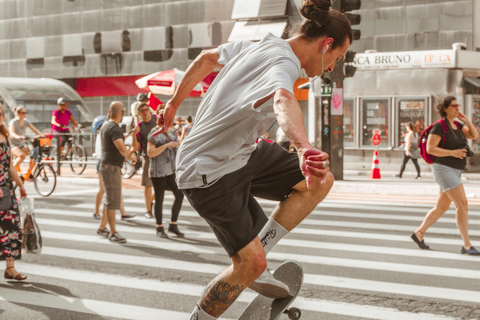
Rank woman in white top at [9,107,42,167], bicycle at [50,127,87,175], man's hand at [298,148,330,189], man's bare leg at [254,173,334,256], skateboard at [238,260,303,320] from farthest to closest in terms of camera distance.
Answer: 1. bicycle at [50,127,87,175]
2. woman in white top at [9,107,42,167]
3. skateboard at [238,260,303,320]
4. man's bare leg at [254,173,334,256]
5. man's hand at [298,148,330,189]

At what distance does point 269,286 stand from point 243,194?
24.1 inches

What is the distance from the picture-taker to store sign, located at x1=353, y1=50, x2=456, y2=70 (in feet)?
74.7

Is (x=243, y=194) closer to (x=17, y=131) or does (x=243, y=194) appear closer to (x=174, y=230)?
(x=174, y=230)

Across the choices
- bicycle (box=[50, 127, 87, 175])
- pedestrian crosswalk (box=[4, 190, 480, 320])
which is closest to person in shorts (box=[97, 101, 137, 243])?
pedestrian crosswalk (box=[4, 190, 480, 320])

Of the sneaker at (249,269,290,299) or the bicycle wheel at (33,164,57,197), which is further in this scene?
the bicycle wheel at (33,164,57,197)

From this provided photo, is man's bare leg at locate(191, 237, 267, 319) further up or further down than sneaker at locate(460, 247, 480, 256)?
further up

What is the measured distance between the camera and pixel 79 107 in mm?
28125

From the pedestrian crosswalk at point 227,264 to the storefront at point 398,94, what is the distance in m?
12.6

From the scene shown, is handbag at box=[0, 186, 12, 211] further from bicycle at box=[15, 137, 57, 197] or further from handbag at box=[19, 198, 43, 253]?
bicycle at box=[15, 137, 57, 197]

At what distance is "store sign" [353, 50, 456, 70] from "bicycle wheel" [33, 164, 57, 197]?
11.9 meters

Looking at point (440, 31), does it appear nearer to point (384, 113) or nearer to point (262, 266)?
point (384, 113)

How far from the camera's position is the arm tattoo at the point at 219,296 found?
3.38 metres

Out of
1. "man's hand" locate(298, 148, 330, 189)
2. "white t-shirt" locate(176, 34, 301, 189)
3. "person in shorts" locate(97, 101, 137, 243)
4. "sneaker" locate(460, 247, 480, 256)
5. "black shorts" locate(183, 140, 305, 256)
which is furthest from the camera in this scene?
"person in shorts" locate(97, 101, 137, 243)

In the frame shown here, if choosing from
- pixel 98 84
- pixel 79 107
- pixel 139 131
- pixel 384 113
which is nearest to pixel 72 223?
pixel 139 131
